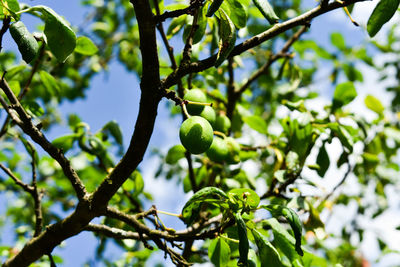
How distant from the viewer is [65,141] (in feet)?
6.85

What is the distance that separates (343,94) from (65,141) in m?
1.53

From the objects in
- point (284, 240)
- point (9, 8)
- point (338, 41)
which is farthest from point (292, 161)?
point (338, 41)

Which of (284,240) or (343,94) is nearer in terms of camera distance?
(284,240)

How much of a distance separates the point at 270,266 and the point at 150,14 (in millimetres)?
917

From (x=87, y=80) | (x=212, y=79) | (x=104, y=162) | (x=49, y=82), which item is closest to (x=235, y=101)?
(x=212, y=79)

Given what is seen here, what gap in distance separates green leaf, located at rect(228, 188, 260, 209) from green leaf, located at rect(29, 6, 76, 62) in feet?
2.41

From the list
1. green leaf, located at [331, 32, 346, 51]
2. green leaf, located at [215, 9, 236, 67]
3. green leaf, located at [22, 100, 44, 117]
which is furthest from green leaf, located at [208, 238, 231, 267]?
green leaf, located at [331, 32, 346, 51]

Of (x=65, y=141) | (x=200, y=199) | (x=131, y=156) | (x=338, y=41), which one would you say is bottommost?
(x=200, y=199)

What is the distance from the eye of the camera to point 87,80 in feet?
14.6

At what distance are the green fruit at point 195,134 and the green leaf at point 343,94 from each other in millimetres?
1205

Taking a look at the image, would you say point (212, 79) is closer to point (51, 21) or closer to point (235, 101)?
point (235, 101)

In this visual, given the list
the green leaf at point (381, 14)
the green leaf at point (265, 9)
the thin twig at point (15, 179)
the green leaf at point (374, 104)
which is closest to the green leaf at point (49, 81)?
the thin twig at point (15, 179)

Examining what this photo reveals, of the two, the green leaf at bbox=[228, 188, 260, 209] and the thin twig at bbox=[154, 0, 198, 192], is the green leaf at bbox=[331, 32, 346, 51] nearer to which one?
the thin twig at bbox=[154, 0, 198, 192]

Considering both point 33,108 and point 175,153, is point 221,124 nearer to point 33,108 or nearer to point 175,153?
point 175,153
